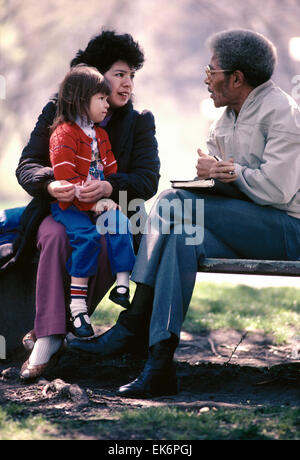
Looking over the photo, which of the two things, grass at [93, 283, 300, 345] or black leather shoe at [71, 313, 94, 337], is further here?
grass at [93, 283, 300, 345]

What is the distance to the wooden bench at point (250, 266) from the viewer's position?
3.92m

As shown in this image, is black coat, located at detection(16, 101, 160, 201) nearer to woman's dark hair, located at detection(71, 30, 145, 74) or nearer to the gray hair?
woman's dark hair, located at detection(71, 30, 145, 74)

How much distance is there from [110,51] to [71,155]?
2.79ft

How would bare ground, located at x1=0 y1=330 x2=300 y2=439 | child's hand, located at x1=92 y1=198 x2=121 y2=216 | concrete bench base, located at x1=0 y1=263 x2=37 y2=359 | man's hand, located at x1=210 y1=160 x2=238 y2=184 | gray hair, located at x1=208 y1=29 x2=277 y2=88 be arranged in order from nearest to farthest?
bare ground, located at x1=0 y1=330 x2=300 y2=439 < man's hand, located at x1=210 y1=160 x2=238 y2=184 < child's hand, located at x1=92 y1=198 x2=121 y2=216 < gray hair, located at x1=208 y1=29 x2=277 y2=88 < concrete bench base, located at x1=0 y1=263 x2=37 y2=359

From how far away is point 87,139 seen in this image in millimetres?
4340

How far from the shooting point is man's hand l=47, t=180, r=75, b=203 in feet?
13.6

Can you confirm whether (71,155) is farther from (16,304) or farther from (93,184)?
(16,304)

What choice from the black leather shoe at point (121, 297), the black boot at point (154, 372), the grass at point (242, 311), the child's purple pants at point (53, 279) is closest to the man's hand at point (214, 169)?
the child's purple pants at point (53, 279)

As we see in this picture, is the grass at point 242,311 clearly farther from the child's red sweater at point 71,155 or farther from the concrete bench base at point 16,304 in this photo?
the child's red sweater at point 71,155

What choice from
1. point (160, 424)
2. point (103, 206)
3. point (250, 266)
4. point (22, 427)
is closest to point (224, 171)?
point (250, 266)

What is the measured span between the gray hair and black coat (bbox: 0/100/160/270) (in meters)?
0.69

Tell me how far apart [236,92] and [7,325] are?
2080 millimetres

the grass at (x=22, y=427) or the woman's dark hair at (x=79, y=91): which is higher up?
the woman's dark hair at (x=79, y=91)

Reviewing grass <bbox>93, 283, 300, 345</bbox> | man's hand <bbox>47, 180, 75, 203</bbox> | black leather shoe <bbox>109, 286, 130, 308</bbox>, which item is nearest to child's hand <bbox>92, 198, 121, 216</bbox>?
man's hand <bbox>47, 180, 75, 203</bbox>
